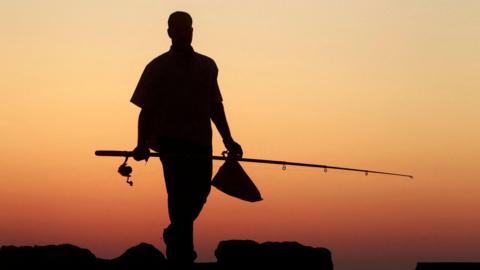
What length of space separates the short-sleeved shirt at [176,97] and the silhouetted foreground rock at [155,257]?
2.13 metres

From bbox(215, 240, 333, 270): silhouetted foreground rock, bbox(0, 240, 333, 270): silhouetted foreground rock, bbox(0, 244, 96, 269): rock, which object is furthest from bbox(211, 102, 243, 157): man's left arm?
bbox(0, 244, 96, 269): rock

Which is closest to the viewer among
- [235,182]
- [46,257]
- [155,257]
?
[235,182]

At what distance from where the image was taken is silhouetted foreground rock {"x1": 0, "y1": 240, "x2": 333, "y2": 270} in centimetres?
1050

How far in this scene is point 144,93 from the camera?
9211 mm

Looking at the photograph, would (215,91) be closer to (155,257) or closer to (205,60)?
(205,60)

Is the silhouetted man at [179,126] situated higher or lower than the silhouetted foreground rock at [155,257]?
higher

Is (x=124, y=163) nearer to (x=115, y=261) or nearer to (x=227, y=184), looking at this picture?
(x=227, y=184)

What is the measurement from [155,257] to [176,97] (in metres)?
2.61

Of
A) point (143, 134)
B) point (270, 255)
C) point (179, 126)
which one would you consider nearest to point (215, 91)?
point (179, 126)

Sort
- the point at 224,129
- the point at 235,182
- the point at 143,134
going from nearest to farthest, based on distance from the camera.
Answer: the point at 143,134 → the point at 224,129 → the point at 235,182

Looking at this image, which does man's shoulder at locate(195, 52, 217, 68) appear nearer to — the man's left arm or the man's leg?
the man's left arm

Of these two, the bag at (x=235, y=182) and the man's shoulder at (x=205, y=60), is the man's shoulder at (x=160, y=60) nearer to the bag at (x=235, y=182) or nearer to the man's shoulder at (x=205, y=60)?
the man's shoulder at (x=205, y=60)

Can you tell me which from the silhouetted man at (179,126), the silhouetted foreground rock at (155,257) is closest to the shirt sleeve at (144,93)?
the silhouetted man at (179,126)

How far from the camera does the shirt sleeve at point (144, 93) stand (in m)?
9.20
